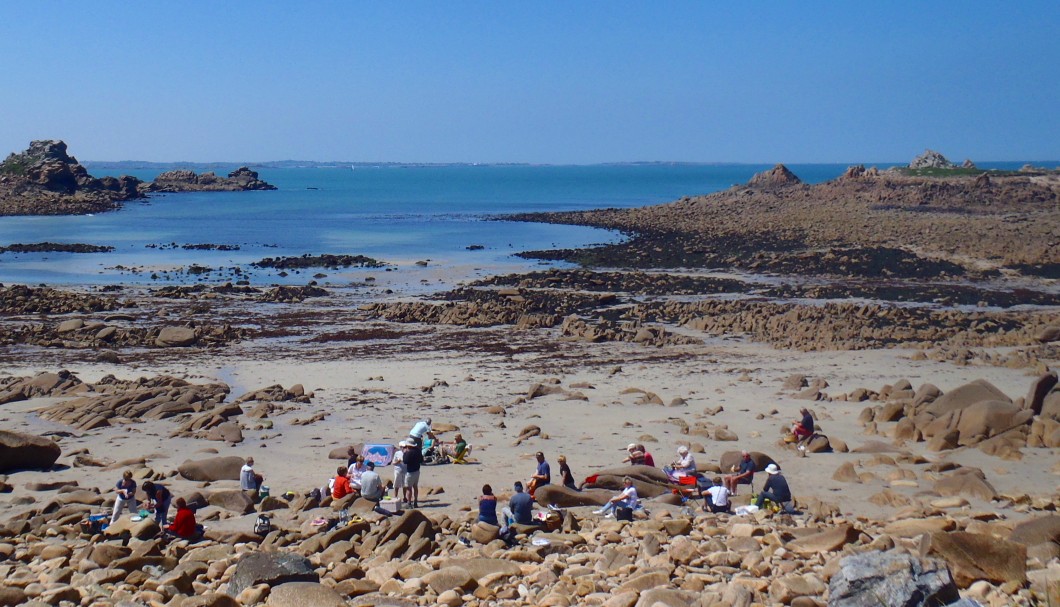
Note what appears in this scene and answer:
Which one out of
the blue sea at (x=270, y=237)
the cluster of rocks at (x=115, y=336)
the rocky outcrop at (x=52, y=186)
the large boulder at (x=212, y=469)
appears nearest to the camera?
the large boulder at (x=212, y=469)

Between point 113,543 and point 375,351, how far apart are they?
18333mm

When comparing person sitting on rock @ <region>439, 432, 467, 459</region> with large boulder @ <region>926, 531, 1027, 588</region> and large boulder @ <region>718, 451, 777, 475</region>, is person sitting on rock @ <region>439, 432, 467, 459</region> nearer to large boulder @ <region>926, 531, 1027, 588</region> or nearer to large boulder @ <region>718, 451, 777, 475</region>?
large boulder @ <region>718, 451, 777, 475</region>

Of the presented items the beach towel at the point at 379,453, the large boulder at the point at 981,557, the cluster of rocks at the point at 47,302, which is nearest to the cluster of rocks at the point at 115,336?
the cluster of rocks at the point at 47,302

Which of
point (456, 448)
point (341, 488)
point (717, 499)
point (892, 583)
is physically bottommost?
point (456, 448)

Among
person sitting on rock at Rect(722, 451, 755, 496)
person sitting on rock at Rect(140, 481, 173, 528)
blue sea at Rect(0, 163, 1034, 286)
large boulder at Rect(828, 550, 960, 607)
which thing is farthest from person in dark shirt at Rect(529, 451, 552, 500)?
blue sea at Rect(0, 163, 1034, 286)

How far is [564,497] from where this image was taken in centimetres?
1423

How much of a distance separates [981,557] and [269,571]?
7550mm

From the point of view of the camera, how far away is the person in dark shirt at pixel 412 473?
1405 cm

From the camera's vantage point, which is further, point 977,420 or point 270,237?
point 270,237

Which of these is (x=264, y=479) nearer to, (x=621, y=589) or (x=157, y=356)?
(x=621, y=589)

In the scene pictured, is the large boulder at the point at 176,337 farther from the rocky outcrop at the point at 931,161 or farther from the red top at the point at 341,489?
the rocky outcrop at the point at 931,161

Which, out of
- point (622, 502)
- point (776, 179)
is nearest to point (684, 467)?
point (622, 502)

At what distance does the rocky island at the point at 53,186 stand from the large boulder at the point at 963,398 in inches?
4023

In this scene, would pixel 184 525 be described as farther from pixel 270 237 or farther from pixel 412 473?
pixel 270 237
